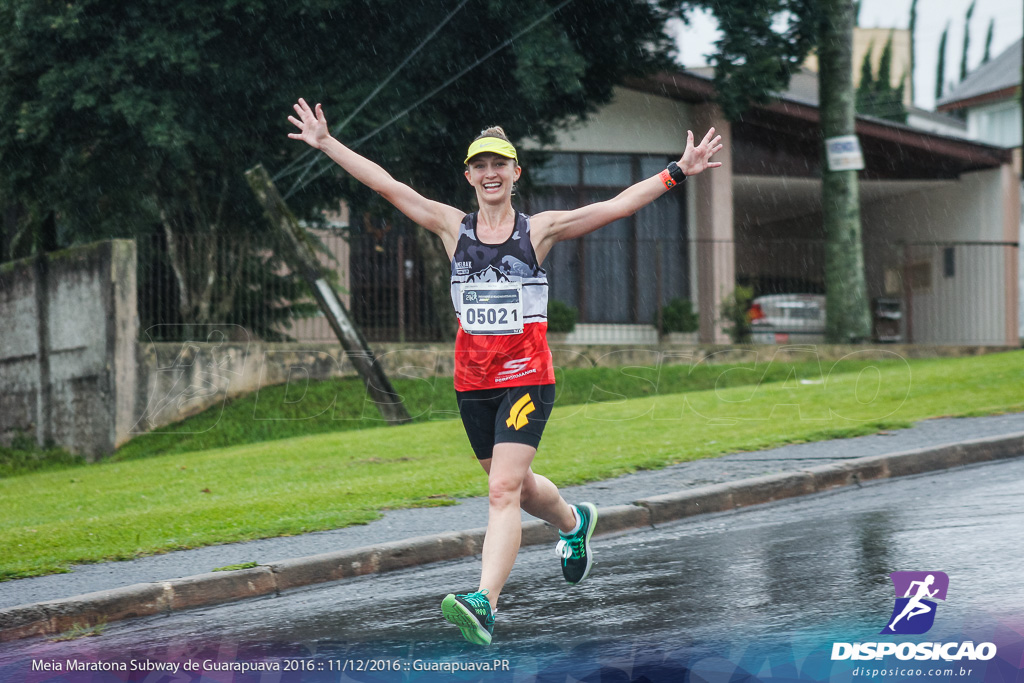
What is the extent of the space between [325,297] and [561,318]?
643cm

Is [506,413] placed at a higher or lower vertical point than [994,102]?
lower

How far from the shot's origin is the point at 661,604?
521cm

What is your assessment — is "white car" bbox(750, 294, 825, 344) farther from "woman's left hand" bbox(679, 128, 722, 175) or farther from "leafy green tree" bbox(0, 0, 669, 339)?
"woman's left hand" bbox(679, 128, 722, 175)

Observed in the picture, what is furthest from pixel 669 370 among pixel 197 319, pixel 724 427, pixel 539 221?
pixel 539 221

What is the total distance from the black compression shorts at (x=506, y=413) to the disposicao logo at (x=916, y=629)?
4.91 ft

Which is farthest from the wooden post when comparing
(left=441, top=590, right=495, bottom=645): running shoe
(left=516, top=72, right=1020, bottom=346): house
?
(left=441, top=590, right=495, bottom=645): running shoe

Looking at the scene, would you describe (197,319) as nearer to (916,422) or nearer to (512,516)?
(916,422)

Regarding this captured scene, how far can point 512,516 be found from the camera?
15.6 feet

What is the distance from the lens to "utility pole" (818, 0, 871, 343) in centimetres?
1895

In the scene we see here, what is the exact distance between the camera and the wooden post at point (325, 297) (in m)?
13.8

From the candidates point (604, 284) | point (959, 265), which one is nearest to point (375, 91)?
point (604, 284)

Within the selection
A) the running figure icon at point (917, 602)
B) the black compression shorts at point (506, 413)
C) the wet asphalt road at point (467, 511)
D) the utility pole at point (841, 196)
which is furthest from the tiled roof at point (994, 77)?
the black compression shorts at point (506, 413)

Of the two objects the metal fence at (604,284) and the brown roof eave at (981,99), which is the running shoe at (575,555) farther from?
the brown roof eave at (981,99)

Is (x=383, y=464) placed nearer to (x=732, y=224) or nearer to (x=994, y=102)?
(x=732, y=224)
